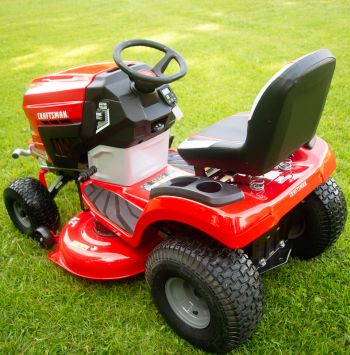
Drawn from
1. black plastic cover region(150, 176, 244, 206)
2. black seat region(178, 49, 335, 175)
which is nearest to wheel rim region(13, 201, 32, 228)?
black plastic cover region(150, 176, 244, 206)

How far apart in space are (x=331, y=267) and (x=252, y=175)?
104 centimetres

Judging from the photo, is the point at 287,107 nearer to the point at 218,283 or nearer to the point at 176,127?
the point at 218,283

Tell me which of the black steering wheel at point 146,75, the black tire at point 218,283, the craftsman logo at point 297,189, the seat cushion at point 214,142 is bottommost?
the black tire at point 218,283

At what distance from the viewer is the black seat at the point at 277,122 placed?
62.1 inches

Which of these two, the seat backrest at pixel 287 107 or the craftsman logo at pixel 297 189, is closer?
the seat backrest at pixel 287 107

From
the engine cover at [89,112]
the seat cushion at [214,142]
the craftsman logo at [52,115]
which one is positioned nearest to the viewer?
the seat cushion at [214,142]

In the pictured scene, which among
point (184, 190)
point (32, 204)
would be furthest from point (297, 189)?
point (32, 204)

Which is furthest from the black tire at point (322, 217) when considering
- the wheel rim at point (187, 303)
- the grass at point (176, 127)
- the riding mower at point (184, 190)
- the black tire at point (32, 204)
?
the black tire at point (32, 204)

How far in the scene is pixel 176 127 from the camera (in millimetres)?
4652

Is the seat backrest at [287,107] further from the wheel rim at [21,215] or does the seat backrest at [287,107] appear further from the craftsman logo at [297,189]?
the wheel rim at [21,215]

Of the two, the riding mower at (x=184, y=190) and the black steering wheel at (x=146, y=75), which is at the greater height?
the black steering wheel at (x=146, y=75)

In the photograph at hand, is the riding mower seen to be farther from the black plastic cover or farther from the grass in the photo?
the grass

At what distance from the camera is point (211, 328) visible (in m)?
1.93

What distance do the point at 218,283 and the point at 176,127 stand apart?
302 cm
